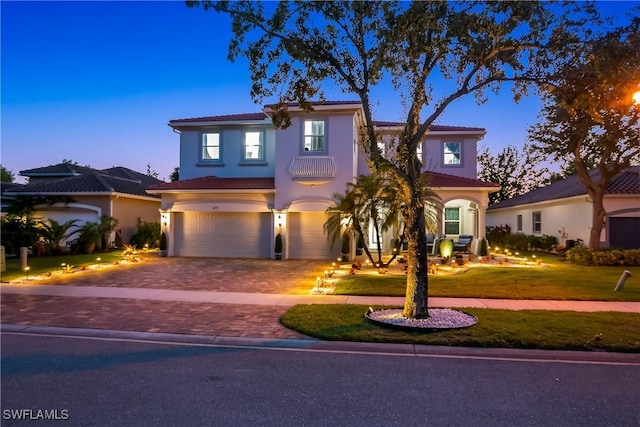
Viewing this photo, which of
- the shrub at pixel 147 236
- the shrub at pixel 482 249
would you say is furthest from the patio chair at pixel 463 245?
the shrub at pixel 147 236

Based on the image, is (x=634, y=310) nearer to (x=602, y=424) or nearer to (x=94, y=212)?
(x=602, y=424)

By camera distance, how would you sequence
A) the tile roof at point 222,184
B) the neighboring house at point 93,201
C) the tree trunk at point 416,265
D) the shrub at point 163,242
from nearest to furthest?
1. the tree trunk at point 416,265
2. the tile roof at point 222,184
3. the shrub at point 163,242
4. the neighboring house at point 93,201

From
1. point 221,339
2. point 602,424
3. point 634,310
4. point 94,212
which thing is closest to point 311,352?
point 221,339

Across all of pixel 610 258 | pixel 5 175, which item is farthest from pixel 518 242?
pixel 5 175

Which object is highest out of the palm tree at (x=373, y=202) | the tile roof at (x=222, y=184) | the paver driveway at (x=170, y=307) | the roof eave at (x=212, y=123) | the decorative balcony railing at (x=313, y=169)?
the roof eave at (x=212, y=123)

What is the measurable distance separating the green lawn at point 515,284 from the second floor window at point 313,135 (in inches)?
298

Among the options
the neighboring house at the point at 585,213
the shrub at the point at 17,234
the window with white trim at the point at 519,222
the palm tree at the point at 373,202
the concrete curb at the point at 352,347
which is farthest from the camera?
the window with white trim at the point at 519,222

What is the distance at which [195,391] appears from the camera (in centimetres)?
505

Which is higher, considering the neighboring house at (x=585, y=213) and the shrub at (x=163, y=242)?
the neighboring house at (x=585, y=213)

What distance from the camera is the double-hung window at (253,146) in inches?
870

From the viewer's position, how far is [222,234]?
21484 millimetres

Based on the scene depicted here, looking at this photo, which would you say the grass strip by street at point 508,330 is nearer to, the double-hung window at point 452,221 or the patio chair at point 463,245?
the patio chair at point 463,245

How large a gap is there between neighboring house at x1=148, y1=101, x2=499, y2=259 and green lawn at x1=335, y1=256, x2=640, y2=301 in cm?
614

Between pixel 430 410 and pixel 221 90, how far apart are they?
1884cm
